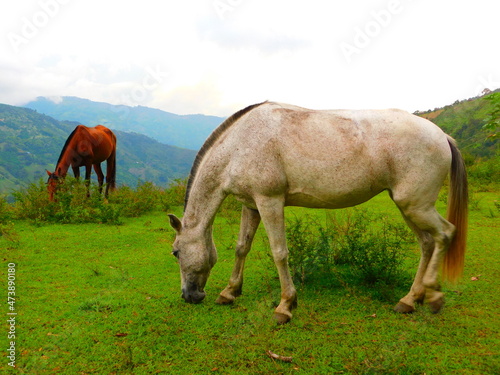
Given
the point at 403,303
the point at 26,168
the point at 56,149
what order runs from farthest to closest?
1. the point at 56,149
2. the point at 26,168
3. the point at 403,303

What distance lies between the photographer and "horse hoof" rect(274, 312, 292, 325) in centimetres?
360

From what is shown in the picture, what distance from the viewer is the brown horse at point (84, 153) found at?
388 inches

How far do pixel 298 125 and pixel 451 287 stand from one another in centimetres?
295

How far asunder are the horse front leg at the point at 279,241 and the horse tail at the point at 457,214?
177cm

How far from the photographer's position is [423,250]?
3.91 meters

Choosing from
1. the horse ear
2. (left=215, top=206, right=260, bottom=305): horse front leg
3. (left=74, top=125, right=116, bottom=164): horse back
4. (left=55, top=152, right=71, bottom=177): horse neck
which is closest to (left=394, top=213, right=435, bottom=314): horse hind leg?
(left=215, top=206, right=260, bottom=305): horse front leg

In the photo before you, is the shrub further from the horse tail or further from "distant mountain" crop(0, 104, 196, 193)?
"distant mountain" crop(0, 104, 196, 193)

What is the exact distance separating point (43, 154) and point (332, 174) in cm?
15295

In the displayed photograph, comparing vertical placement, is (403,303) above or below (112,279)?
above

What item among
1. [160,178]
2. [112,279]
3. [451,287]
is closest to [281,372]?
[451,287]

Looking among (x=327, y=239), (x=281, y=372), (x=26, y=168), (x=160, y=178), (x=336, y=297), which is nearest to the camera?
(x=281, y=372)

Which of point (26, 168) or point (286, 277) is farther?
point (26, 168)

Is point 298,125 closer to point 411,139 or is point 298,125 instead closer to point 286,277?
point 411,139

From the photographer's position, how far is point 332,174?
3551mm
